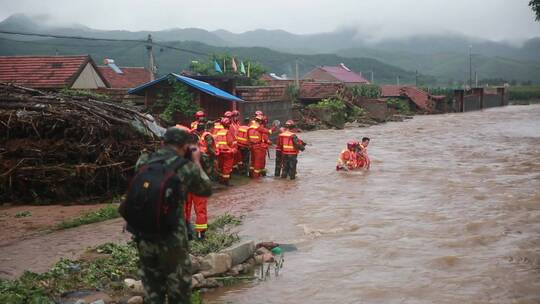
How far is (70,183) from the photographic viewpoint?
11852 mm

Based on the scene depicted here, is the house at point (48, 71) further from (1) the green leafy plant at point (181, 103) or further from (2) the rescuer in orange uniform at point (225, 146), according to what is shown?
(2) the rescuer in orange uniform at point (225, 146)

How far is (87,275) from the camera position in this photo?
667 centimetres

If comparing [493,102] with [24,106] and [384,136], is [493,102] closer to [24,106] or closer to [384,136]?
[384,136]

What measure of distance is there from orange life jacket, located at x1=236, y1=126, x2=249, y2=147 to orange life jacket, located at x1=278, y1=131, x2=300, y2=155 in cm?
89

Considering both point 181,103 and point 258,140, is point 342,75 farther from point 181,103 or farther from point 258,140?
point 258,140

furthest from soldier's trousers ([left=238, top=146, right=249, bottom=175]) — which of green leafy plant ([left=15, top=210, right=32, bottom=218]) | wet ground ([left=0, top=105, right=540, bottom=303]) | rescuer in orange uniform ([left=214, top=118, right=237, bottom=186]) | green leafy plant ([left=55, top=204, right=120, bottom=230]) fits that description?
green leafy plant ([left=15, top=210, right=32, bottom=218])

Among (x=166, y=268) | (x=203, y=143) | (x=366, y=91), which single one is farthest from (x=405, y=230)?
(x=366, y=91)

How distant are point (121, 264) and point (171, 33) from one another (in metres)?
198

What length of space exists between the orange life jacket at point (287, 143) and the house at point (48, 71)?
1404 cm

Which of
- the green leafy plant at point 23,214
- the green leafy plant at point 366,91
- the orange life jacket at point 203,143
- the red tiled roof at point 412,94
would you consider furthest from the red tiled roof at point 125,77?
the green leafy plant at point 23,214

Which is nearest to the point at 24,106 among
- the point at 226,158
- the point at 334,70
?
the point at 226,158

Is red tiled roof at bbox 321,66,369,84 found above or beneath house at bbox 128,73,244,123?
above

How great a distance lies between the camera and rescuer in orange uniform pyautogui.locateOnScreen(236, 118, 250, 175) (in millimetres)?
15352

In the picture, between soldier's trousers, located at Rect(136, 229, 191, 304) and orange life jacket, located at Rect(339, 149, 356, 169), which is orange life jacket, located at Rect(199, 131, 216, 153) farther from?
soldier's trousers, located at Rect(136, 229, 191, 304)
